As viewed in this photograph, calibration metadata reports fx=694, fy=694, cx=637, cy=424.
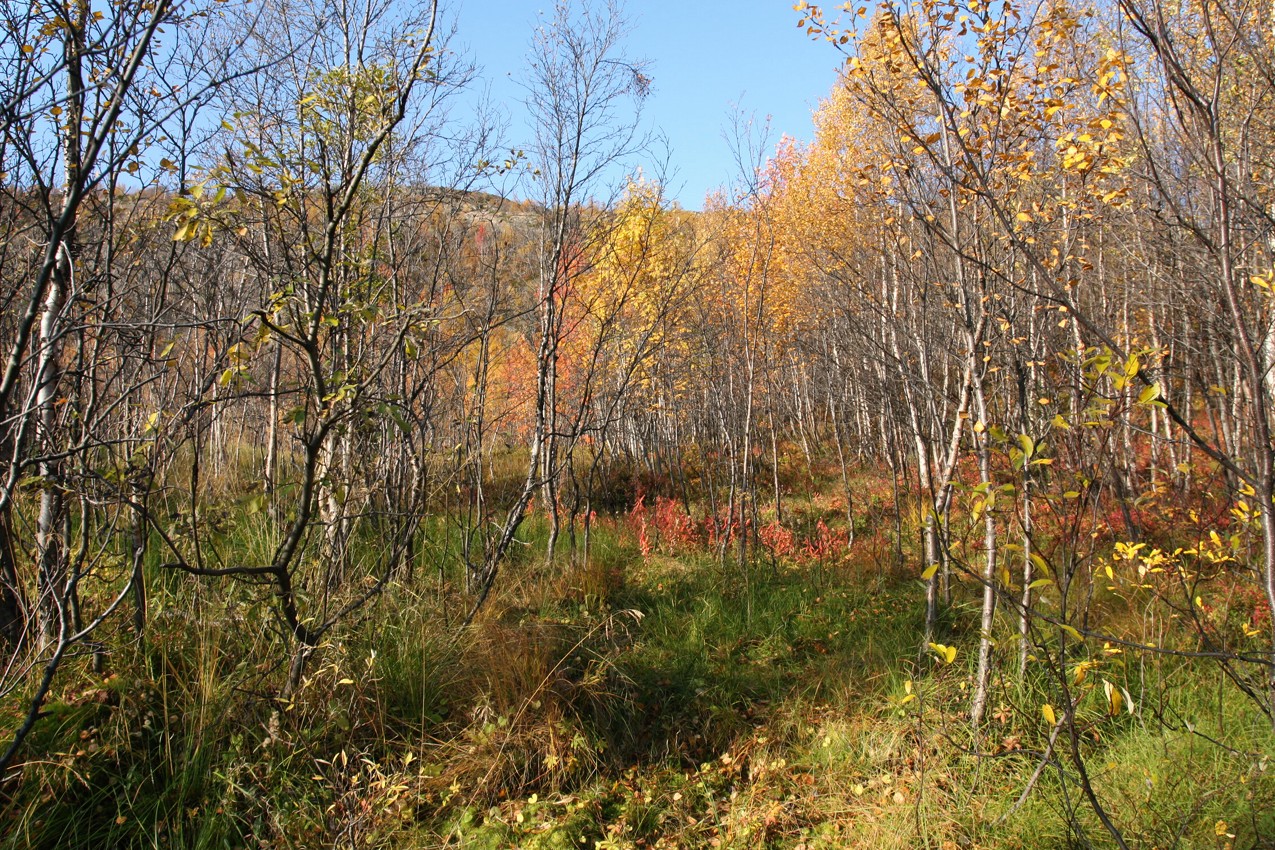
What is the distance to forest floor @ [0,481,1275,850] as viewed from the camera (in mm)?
2723

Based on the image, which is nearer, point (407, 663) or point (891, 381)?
point (407, 663)

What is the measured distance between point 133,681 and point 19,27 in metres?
2.57

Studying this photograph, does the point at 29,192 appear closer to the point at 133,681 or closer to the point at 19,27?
the point at 19,27

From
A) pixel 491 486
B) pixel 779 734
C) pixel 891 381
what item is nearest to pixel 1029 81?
pixel 779 734

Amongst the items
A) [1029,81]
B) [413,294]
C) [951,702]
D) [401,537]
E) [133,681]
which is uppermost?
[1029,81]

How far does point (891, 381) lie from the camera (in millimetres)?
7797

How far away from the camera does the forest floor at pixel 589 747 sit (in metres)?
2.72

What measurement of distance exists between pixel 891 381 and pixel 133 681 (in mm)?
7130

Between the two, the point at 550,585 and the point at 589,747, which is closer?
the point at 589,747

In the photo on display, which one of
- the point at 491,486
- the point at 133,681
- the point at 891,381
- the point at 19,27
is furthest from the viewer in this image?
the point at 491,486

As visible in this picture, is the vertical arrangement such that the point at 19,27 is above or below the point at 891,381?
above

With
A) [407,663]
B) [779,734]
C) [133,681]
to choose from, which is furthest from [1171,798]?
[133,681]

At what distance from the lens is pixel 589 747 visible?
11.6 feet

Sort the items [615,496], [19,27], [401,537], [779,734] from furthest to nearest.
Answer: [615,496] < [401,537] < [779,734] < [19,27]
